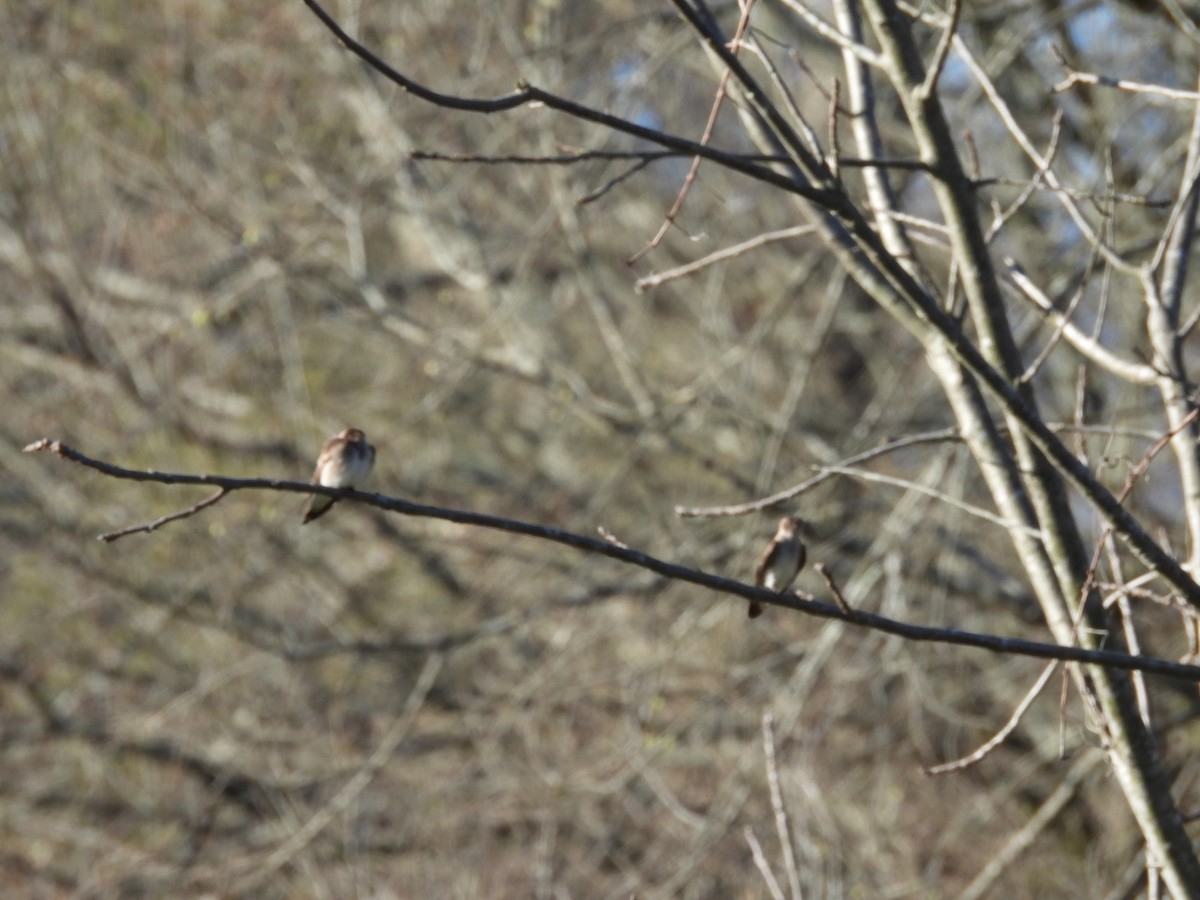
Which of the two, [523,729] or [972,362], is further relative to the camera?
[523,729]

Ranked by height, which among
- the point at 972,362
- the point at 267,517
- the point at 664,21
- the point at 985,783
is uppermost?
the point at 664,21

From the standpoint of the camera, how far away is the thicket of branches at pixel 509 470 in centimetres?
631

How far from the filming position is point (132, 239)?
862 centimetres

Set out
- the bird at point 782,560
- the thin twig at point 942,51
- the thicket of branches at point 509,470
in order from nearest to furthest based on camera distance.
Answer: the thin twig at point 942,51 < the bird at point 782,560 < the thicket of branches at point 509,470

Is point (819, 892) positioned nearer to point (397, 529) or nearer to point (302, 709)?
point (302, 709)

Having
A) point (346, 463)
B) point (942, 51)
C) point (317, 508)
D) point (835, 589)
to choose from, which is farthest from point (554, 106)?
point (346, 463)

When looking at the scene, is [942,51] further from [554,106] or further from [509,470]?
[509,470]

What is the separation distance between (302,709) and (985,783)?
327cm

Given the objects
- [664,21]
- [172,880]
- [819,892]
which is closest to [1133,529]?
[819,892]

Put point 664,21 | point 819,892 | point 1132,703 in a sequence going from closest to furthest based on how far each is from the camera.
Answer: point 1132,703
point 819,892
point 664,21

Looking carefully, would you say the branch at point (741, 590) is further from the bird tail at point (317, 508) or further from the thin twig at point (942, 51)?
the bird tail at point (317, 508)

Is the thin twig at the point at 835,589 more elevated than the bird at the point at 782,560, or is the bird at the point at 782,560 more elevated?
the bird at the point at 782,560

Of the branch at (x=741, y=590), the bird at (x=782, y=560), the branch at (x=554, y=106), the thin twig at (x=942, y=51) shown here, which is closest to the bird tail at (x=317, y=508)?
the bird at (x=782, y=560)

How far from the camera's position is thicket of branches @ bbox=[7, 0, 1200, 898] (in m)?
6.31
